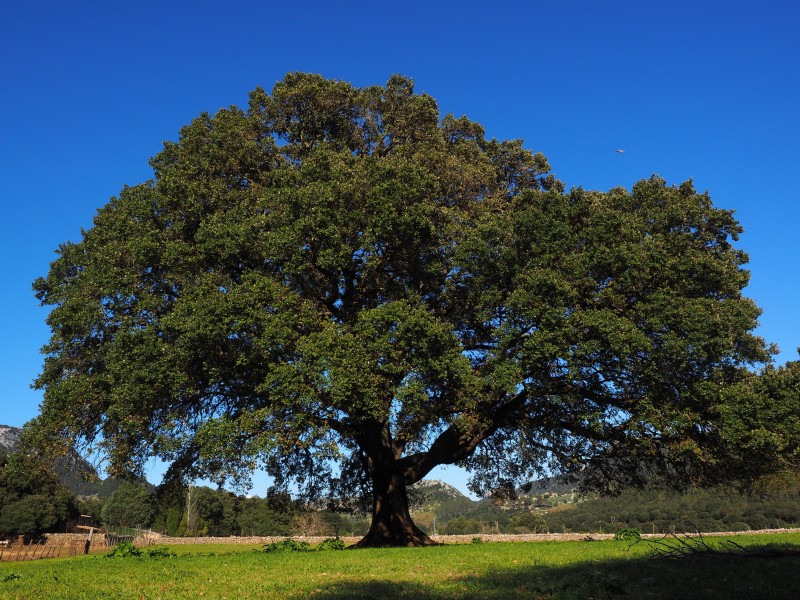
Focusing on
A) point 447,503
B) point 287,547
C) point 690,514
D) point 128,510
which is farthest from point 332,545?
point 447,503

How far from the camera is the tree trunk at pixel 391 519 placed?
24312 mm

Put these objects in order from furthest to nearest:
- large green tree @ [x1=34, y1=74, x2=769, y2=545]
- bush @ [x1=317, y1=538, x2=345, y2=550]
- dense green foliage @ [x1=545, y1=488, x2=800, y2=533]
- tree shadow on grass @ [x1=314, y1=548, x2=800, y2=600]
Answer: dense green foliage @ [x1=545, y1=488, x2=800, y2=533] → bush @ [x1=317, y1=538, x2=345, y2=550] → large green tree @ [x1=34, y1=74, x2=769, y2=545] → tree shadow on grass @ [x1=314, y1=548, x2=800, y2=600]

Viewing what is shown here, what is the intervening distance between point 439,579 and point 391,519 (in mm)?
14793

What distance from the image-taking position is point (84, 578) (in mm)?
12344

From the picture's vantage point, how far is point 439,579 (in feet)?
35.7

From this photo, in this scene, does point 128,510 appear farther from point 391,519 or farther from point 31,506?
point 391,519

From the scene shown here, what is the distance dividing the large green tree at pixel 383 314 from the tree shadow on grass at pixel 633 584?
8.40 meters

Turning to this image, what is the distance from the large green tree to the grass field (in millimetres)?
5812

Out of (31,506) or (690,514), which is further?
(690,514)

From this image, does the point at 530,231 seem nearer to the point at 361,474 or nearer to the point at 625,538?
the point at 625,538

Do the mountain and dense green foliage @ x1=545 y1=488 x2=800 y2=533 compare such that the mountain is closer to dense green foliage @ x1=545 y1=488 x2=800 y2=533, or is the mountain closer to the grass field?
dense green foliage @ x1=545 y1=488 x2=800 y2=533

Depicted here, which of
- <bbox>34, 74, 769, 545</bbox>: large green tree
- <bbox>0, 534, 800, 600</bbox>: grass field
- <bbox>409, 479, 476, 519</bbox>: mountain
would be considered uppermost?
<bbox>34, 74, 769, 545</bbox>: large green tree

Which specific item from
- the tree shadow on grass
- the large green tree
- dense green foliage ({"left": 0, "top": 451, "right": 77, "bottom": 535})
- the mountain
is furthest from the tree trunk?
the mountain

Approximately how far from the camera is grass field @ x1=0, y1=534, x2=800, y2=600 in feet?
27.0
